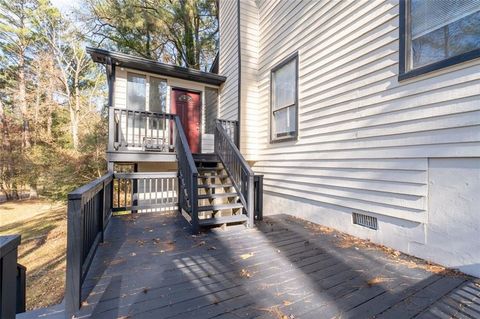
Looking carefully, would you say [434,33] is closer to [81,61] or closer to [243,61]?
[243,61]

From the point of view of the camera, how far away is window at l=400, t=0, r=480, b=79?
2.41 meters

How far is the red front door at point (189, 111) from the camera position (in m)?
7.39

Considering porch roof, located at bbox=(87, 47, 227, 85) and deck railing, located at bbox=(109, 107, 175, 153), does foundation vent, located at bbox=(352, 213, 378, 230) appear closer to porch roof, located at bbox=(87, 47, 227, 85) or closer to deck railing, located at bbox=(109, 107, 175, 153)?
deck railing, located at bbox=(109, 107, 175, 153)

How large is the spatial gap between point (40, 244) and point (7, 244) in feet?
27.8

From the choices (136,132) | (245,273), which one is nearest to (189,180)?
(245,273)

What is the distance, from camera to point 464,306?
1871 millimetres

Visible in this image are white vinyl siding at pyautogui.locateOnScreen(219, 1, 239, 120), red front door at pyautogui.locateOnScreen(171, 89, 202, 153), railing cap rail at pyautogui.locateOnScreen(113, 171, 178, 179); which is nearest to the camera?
railing cap rail at pyautogui.locateOnScreen(113, 171, 178, 179)

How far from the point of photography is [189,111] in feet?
25.0

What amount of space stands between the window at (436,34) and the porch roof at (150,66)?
210 inches

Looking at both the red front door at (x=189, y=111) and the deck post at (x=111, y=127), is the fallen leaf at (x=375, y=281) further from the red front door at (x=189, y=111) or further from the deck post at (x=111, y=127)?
the red front door at (x=189, y=111)

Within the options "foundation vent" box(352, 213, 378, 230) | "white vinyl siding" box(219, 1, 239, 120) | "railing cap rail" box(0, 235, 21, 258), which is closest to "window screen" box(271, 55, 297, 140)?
"white vinyl siding" box(219, 1, 239, 120)

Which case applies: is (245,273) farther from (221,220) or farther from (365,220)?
(365,220)

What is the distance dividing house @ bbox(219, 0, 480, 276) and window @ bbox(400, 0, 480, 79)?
0.01 m

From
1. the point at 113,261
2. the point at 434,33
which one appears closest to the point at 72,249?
the point at 113,261
